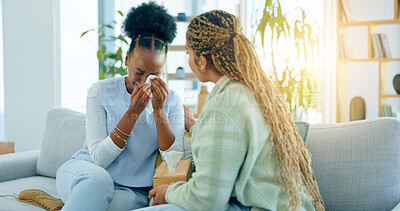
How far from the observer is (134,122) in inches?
59.7

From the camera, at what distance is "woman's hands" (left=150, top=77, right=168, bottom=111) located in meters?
1.57

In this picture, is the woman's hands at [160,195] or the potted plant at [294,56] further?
the potted plant at [294,56]

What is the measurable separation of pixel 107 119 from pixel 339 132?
0.95 metres

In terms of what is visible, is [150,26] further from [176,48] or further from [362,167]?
[176,48]

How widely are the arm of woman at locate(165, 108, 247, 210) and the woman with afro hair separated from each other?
1.60 ft

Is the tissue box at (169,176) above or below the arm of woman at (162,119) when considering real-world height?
below

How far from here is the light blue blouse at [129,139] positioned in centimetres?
156

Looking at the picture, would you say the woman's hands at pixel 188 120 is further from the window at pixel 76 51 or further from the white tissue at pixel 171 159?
the window at pixel 76 51

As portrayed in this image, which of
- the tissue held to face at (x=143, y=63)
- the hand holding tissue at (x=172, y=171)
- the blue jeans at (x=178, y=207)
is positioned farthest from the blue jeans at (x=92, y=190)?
the tissue held to face at (x=143, y=63)

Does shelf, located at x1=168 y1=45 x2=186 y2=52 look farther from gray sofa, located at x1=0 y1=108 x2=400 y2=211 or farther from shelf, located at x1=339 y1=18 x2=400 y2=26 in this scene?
gray sofa, located at x1=0 y1=108 x2=400 y2=211

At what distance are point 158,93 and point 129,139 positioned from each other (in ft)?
0.75

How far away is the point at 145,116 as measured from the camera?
5.38 ft

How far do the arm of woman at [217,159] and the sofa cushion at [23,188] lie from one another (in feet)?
3.05

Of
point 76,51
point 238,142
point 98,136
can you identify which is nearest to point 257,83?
point 238,142
